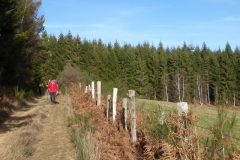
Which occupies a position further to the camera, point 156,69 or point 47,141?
point 156,69

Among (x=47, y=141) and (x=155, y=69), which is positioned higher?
(x=155, y=69)

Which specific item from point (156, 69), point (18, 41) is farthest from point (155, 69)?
point (18, 41)

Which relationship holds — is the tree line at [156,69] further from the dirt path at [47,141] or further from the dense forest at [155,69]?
the dirt path at [47,141]

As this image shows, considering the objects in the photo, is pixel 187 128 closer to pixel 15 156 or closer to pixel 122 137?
pixel 122 137

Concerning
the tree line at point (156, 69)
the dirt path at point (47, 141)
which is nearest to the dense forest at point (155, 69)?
the tree line at point (156, 69)

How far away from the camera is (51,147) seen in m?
8.08

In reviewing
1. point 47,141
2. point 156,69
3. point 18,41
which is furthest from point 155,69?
point 47,141

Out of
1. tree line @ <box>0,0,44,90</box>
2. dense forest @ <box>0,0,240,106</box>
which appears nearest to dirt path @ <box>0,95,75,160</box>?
tree line @ <box>0,0,44,90</box>

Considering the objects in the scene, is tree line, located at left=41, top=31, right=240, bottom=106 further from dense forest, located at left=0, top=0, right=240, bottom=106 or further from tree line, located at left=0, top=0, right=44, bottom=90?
tree line, located at left=0, top=0, right=44, bottom=90

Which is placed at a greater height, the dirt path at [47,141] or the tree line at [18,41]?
the tree line at [18,41]

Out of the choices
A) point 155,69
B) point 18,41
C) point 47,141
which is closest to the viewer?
point 47,141

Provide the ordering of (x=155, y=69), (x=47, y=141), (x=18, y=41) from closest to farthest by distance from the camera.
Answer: (x=47, y=141) < (x=18, y=41) < (x=155, y=69)

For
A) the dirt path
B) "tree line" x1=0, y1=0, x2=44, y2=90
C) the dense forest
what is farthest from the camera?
the dense forest

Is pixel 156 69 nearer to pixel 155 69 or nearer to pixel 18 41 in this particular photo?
pixel 155 69
